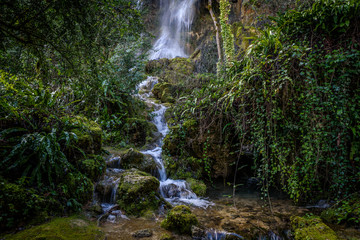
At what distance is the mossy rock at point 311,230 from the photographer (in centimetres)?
237

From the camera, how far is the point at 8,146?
263 cm

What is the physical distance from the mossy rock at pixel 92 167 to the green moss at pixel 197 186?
87.4 inches

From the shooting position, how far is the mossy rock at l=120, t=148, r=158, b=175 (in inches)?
194

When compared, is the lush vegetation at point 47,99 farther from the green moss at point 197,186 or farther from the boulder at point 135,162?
the green moss at point 197,186

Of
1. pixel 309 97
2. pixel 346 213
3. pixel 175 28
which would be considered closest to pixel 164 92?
pixel 309 97

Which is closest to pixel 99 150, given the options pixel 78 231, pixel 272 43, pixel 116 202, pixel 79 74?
pixel 116 202

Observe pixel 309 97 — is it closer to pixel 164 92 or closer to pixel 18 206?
pixel 18 206

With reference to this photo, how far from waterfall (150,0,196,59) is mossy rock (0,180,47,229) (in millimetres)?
18974

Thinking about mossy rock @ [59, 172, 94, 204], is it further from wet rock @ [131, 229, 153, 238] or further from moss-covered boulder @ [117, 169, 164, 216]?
wet rock @ [131, 229, 153, 238]

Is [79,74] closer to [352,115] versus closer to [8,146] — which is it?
[8,146]

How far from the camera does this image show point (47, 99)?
3.39m

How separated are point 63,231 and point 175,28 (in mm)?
22915

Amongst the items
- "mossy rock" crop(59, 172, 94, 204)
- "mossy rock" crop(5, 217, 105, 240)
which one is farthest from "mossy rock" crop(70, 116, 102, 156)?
"mossy rock" crop(5, 217, 105, 240)

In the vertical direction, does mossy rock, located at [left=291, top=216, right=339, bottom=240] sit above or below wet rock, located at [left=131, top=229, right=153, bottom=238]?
above
